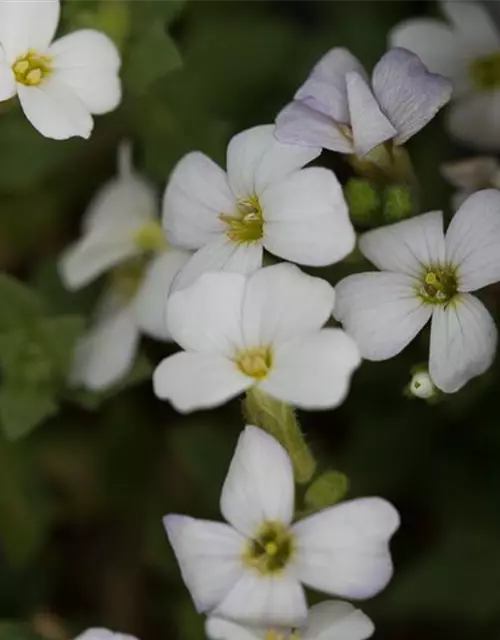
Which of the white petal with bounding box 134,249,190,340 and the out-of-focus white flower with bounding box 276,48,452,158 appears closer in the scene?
the out-of-focus white flower with bounding box 276,48,452,158

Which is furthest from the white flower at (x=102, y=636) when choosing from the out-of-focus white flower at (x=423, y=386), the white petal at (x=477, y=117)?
the white petal at (x=477, y=117)

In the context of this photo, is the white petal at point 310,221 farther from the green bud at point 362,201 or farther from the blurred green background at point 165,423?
the blurred green background at point 165,423

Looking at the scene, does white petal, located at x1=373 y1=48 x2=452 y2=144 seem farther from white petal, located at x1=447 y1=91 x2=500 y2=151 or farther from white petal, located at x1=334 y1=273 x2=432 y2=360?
white petal, located at x1=447 y1=91 x2=500 y2=151

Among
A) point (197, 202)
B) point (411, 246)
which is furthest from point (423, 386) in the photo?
point (197, 202)

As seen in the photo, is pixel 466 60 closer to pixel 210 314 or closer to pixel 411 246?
pixel 411 246

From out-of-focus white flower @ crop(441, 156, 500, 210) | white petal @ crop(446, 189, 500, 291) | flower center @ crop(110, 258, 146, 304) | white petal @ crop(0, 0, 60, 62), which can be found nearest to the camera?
white petal @ crop(446, 189, 500, 291)

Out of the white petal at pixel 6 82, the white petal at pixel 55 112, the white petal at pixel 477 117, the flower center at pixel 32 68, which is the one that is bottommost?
the white petal at pixel 477 117

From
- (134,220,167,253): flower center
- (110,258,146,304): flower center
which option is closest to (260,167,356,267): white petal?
(134,220,167,253): flower center
